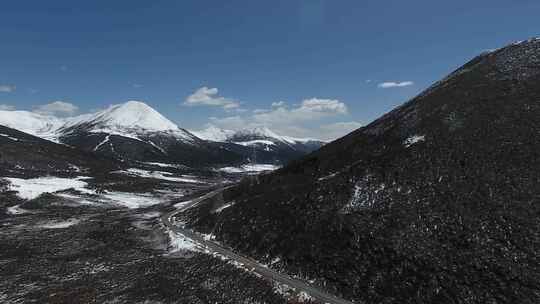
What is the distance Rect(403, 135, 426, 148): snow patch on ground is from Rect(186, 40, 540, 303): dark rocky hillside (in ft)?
0.66

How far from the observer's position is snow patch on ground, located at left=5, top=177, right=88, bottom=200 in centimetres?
11446

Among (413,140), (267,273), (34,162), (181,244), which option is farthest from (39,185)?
(413,140)

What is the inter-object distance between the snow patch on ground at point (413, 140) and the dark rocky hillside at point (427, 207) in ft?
0.66

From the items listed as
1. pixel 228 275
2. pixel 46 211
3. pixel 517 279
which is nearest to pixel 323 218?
pixel 228 275

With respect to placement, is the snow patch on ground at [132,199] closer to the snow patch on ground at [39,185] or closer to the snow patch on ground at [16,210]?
the snow patch on ground at [39,185]

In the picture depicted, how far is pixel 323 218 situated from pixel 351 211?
3674 mm

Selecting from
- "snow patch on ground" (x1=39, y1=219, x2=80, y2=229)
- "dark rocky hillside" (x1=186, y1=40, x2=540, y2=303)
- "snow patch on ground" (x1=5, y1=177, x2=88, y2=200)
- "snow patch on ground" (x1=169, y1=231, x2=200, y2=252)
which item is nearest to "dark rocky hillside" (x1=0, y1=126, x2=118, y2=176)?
"snow patch on ground" (x1=5, y1=177, x2=88, y2=200)

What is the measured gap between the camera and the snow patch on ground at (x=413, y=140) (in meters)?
53.2

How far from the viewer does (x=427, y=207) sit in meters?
39.7

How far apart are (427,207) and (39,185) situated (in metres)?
132

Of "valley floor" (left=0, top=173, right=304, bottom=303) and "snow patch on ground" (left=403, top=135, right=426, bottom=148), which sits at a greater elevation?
"snow patch on ground" (left=403, top=135, right=426, bottom=148)

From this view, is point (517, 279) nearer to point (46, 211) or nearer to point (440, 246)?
point (440, 246)

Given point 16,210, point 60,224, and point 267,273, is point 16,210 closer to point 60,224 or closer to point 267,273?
point 60,224

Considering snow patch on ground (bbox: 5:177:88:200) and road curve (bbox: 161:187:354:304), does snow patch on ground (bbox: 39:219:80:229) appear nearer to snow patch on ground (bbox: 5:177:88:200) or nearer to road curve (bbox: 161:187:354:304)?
road curve (bbox: 161:187:354:304)
